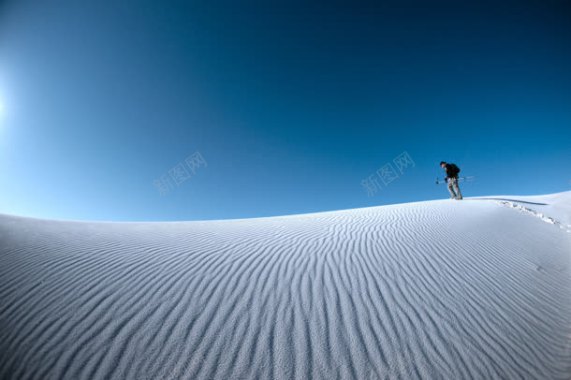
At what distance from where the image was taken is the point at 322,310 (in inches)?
98.6

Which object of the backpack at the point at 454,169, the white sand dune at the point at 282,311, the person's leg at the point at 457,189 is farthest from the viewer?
the person's leg at the point at 457,189

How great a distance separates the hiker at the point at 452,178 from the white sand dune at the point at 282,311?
25.0 ft

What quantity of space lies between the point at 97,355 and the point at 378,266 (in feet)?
11.7

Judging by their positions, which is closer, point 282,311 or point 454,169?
point 282,311

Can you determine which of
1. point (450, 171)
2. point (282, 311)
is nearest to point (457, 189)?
point (450, 171)

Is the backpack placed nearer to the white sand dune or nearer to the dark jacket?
the dark jacket

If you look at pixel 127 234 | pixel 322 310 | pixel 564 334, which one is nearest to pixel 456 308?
pixel 564 334

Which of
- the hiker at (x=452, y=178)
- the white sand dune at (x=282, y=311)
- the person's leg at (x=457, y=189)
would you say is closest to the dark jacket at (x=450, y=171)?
the hiker at (x=452, y=178)

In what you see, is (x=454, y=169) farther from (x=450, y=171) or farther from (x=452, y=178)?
(x=452, y=178)

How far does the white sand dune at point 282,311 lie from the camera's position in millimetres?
1900

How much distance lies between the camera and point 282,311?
246 cm

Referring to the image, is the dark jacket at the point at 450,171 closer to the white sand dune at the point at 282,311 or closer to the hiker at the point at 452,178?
the hiker at the point at 452,178

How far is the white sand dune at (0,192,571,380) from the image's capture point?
1.90 m

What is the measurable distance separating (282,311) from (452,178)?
41.7 feet
